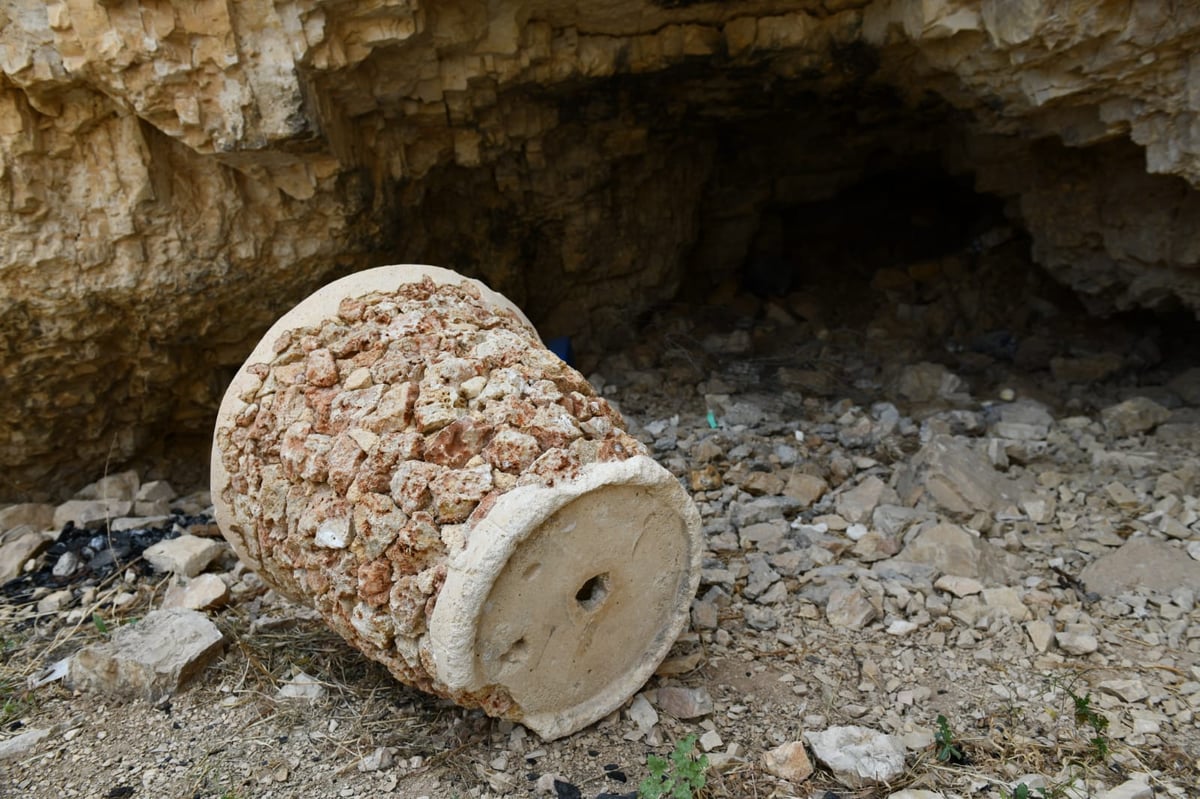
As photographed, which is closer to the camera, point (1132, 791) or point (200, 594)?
point (1132, 791)

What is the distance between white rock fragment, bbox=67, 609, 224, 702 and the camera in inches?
110

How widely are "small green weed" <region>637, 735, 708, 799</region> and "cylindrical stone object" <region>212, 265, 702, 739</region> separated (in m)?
0.28

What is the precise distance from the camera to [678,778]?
2.23 m

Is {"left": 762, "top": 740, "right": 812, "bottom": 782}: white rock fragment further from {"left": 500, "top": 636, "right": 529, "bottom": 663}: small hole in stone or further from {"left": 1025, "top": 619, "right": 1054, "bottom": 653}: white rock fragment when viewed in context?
{"left": 1025, "top": 619, "right": 1054, "bottom": 653}: white rock fragment

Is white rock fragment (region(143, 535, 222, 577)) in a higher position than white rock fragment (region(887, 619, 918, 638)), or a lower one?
higher

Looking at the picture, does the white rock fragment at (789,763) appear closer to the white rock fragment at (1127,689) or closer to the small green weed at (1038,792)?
the small green weed at (1038,792)

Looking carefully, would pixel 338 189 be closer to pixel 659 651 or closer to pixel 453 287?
pixel 453 287

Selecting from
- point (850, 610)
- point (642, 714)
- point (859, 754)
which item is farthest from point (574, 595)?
point (850, 610)

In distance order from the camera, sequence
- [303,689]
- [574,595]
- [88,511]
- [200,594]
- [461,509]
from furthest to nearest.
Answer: [88,511], [200,594], [303,689], [574,595], [461,509]

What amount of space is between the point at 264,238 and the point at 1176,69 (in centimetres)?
384

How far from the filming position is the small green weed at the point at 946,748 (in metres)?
2.39

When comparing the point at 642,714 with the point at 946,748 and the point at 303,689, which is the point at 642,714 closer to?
the point at 946,748

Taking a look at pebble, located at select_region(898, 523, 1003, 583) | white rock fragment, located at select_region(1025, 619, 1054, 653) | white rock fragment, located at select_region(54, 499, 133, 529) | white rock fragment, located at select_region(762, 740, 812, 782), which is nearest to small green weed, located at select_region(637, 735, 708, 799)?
white rock fragment, located at select_region(762, 740, 812, 782)

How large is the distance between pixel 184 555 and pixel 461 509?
1904mm
